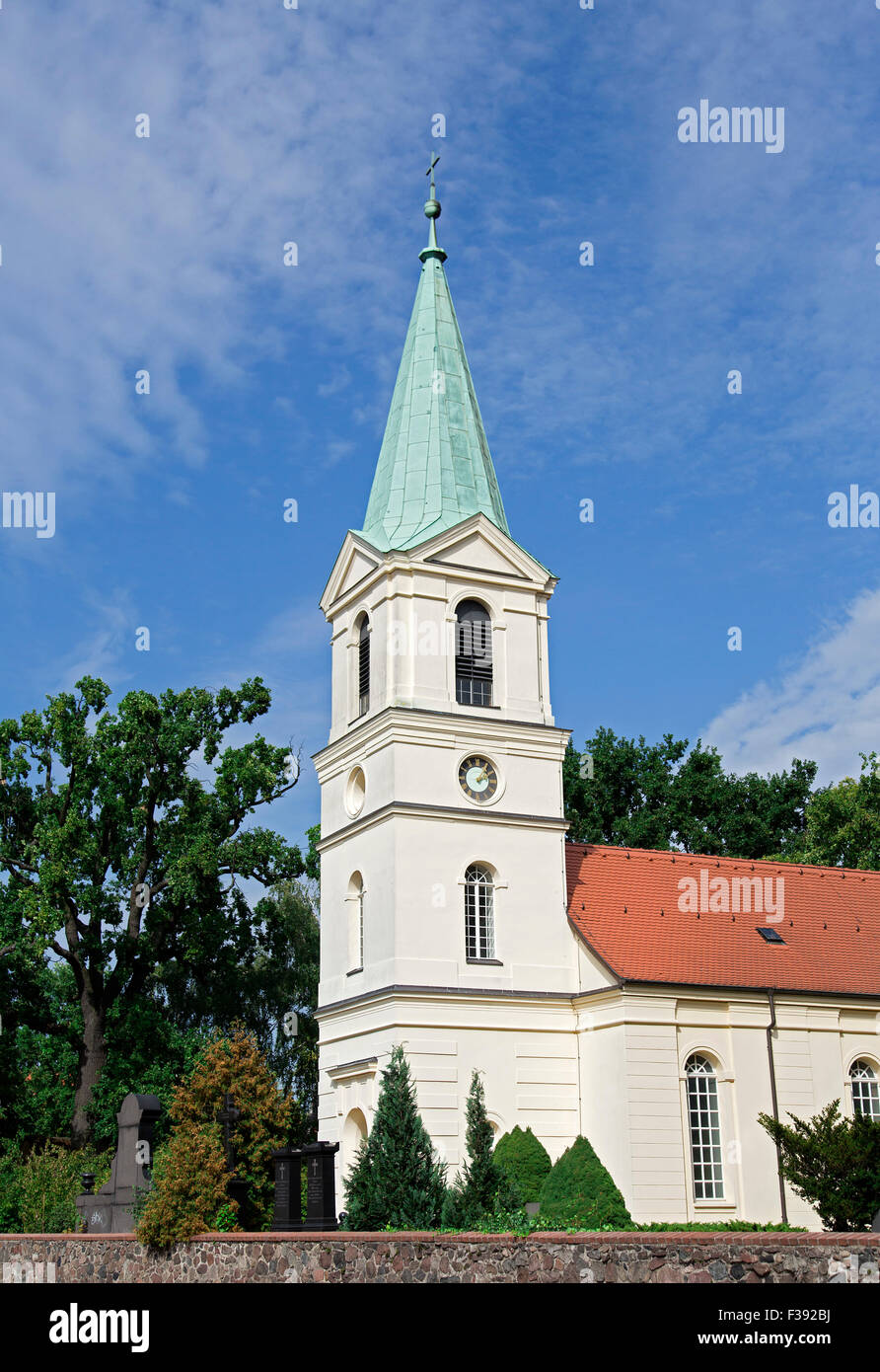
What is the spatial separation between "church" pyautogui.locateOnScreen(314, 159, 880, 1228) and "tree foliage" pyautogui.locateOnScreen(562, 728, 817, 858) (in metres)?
18.7

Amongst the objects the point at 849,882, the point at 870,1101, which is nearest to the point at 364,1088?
the point at 870,1101

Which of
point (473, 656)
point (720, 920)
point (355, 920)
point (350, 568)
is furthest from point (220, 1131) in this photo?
point (350, 568)

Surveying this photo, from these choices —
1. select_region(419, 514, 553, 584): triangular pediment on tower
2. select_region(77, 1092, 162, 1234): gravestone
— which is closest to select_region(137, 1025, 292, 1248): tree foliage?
select_region(77, 1092, 162, 1234): gravestone

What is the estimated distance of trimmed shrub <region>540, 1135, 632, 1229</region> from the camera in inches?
1034

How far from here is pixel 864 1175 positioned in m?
20.3

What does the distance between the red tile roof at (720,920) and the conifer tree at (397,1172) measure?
564 cm

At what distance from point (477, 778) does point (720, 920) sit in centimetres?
742

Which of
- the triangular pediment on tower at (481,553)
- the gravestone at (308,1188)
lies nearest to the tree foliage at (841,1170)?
the gravestone at (308,1188)

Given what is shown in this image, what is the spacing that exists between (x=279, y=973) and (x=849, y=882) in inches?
872

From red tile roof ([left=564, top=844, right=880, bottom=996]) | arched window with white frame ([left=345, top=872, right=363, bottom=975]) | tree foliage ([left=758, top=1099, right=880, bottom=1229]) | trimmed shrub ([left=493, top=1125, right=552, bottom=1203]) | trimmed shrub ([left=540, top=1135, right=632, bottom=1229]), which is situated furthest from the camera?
arched window with white frame ([left=345, top=872, right=363, bottom=975])

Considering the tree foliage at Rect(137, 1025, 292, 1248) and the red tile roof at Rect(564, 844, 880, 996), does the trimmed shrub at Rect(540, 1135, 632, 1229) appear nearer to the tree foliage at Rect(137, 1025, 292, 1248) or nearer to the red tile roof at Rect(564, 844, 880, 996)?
the red tile roof at Rect(564, 844, 880, 996)

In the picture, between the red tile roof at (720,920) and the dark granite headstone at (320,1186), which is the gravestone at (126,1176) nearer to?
the dark granite headstone at (320,1186)

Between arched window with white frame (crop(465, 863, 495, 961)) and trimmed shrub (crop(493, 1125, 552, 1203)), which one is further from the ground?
arched window with white frame (crop(465, 863, 495, 961))
